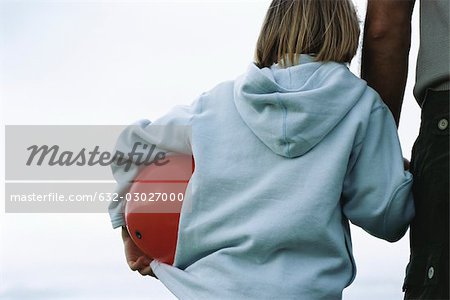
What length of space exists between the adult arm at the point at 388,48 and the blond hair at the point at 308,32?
8 centimetres

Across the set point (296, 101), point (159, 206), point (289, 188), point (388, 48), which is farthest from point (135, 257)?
point (388, 48)

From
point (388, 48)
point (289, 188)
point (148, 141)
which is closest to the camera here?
point (289, 188)

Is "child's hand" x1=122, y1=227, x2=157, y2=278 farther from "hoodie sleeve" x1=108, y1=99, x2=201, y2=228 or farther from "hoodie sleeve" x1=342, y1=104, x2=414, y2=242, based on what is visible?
"hoodie sleeve" x1=342, y1=104, x2=414, y2=242

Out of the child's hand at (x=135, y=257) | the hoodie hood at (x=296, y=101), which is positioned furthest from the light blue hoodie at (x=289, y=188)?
the child's hand at (x=135, y=257)

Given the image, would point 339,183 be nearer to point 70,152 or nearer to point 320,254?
point 320,254

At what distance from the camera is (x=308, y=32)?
313 centimetres

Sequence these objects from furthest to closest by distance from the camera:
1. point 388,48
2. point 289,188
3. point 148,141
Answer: point 148,141
point 388,48
point 289,188

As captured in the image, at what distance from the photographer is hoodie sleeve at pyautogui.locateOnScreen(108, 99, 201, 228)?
124 inches

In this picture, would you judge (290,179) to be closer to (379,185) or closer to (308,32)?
(379,185)

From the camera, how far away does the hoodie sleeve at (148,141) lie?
3.14m

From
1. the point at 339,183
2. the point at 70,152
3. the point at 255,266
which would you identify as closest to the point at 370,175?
the point at 339,183

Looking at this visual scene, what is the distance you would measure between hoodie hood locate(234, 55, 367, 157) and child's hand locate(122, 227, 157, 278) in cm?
67

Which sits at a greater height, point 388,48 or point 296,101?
point 388,48

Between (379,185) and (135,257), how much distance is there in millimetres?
984
